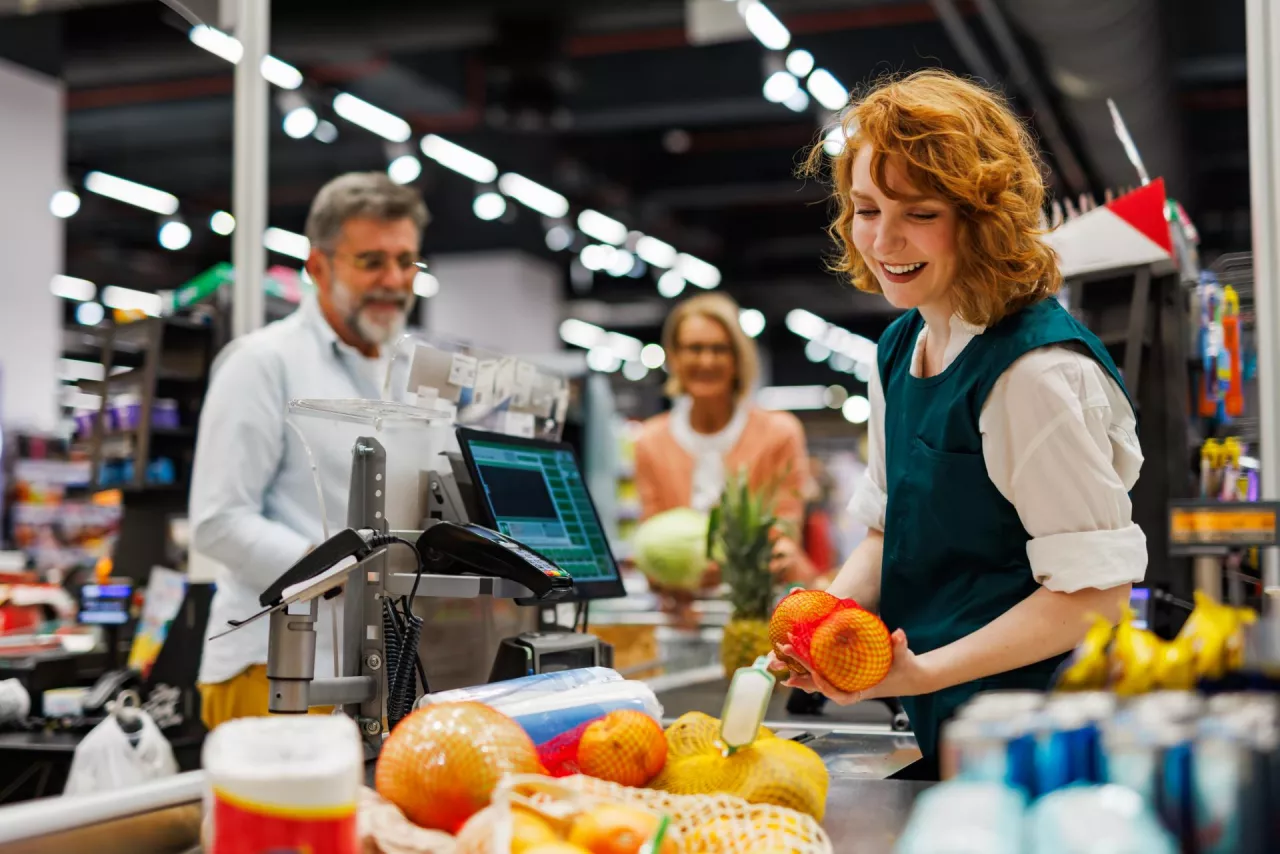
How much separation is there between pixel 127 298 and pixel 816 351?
43.8ft

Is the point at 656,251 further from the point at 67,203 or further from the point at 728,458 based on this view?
the point at 728,458

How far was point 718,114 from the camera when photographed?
1209 centimetres

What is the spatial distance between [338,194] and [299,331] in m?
0.40

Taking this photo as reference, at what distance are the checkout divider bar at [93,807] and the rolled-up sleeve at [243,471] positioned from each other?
55.7 inches

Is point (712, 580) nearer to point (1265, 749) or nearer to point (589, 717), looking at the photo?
point (589, 717)

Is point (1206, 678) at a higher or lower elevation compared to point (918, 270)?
lower

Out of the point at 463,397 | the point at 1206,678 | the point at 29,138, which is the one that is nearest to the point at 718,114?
the point at 29,138

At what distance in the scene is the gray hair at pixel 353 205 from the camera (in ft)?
11.2

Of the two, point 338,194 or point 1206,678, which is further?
point 338,194

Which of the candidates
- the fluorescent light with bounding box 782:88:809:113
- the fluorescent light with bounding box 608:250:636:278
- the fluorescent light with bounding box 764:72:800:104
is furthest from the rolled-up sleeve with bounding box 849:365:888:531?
the fluorescent light with bounding box 608:250:636:278

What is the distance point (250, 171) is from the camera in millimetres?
3885

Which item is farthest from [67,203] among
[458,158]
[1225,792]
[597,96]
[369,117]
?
[1225,792]

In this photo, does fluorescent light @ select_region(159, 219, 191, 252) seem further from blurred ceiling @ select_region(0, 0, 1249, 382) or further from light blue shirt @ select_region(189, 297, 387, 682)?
light blue shirt @ select_region(189, 297, 387, 682)

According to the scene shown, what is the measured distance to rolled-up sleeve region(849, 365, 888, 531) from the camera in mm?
2191
